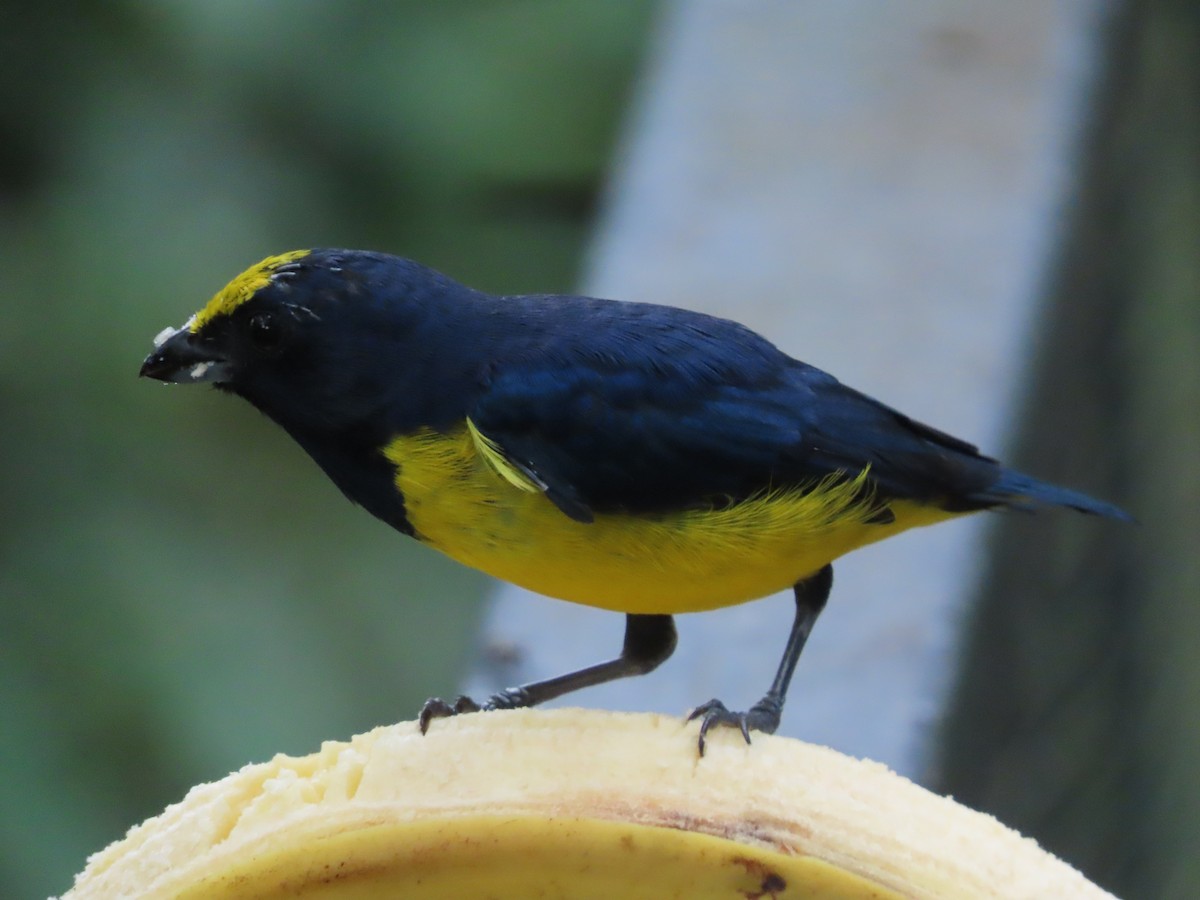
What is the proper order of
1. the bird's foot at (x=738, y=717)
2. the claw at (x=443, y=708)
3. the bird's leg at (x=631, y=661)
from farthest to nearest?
the bird's leg at (x=631, y=661), the claw at (x=443, y=708), the bird's foot at (x=738, y=717)

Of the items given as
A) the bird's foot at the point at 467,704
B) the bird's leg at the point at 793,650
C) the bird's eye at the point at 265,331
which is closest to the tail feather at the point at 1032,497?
the bird's leg at the point at 793,650

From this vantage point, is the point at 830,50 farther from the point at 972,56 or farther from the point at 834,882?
the point at 834,882

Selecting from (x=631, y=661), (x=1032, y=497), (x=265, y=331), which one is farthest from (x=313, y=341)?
(x=1032, y=497)

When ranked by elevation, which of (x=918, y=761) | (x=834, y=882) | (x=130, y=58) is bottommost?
(x=834, y=882)

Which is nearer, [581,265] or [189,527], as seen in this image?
[189,527]

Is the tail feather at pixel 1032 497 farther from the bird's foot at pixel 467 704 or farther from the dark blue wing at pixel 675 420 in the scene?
the bird's foot at pixel 467 704

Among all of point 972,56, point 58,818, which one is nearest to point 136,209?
point 58,818

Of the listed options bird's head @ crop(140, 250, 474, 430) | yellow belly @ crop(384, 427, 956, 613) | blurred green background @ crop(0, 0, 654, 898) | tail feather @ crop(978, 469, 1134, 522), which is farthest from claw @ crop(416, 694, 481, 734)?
blurred green background @ crop(0, 0, 654, 898)
